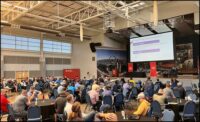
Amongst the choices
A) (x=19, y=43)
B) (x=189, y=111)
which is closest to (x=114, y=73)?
(x=19, y=43)

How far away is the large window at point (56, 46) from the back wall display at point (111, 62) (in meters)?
3.97

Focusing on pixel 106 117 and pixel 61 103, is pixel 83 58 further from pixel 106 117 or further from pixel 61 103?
pixel 106 117

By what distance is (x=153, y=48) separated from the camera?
16.4m

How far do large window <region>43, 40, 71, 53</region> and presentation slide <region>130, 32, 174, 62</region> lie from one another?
793 centimetres

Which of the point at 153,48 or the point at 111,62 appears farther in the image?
the point at 111,62


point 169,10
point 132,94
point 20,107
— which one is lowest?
point 132,94

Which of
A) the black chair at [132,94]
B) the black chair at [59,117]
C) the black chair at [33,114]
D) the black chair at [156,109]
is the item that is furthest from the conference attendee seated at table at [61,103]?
the black chair at [132,94]

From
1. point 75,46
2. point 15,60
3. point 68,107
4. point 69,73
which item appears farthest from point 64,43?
point 68,107

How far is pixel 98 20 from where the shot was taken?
17688 mm

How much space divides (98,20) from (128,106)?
1086cm

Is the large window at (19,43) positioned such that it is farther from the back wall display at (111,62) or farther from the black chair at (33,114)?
the black chair at (33,114)

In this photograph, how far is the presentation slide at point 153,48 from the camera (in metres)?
15.5

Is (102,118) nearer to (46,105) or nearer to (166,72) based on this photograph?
(46,105)

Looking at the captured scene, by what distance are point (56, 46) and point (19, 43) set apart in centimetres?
412
